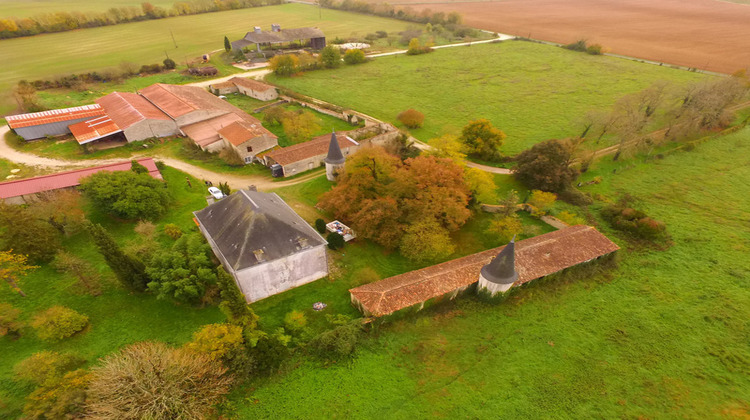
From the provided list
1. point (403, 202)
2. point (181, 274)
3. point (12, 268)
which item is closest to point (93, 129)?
point (12, 268)

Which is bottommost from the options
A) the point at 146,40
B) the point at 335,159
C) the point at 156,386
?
the point at 156,386

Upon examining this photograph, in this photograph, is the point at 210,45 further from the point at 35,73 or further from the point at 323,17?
the point at 323,17

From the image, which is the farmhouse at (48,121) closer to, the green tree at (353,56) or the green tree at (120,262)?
the green tree at (120,262)

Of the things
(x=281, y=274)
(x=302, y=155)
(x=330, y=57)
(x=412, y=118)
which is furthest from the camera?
(x=330, y=57)

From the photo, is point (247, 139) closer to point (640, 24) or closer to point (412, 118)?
point (412, 118)

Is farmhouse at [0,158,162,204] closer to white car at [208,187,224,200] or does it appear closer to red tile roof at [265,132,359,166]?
white car at [208,187,224,200]

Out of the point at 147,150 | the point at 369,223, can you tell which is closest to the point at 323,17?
the point at 147,150
